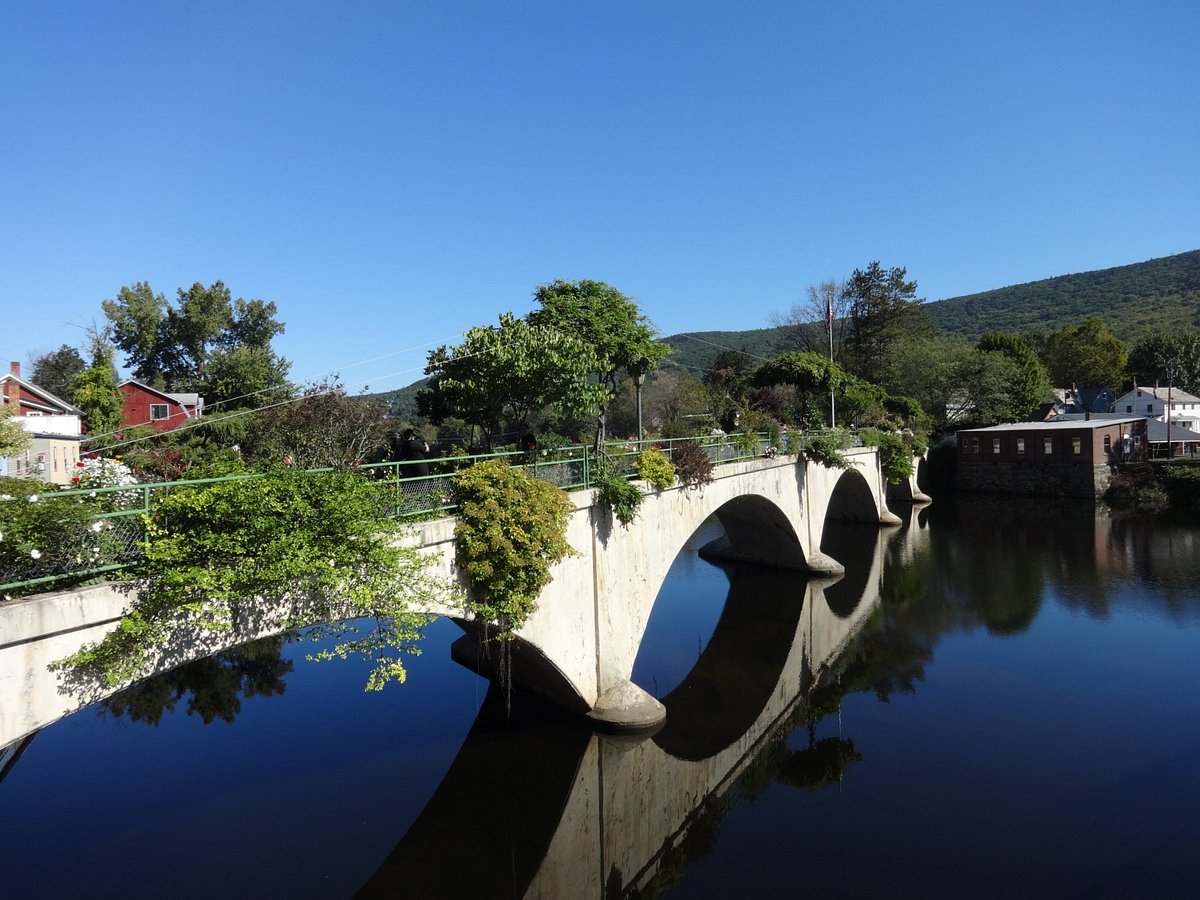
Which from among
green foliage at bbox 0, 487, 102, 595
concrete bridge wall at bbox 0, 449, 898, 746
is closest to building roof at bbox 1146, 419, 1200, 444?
concrete bridge wall at bbox 0, 449, 898, 746


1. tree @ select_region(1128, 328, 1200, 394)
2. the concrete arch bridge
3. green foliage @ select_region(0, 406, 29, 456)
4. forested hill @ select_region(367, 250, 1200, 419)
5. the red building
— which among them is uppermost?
forested hill @ select_region(367, 250, 1200, 419)

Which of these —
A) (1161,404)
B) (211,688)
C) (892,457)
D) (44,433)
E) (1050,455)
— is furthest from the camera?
(1161,404)

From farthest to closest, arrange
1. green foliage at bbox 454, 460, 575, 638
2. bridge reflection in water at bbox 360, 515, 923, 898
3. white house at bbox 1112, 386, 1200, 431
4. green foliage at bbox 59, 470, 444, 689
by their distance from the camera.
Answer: white house at bbox 1112, 386, 1200, 431
green foliage at bbox 454, 460, 575, 638
bridge reflection in water at bbox 360, 515, 923, 898
green foliage at bbox 59, 470, 444, 689

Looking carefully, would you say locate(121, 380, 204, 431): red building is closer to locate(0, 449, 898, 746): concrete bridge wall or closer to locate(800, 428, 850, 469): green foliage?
locate(0, 449, 898, 746): concrete bridge wall

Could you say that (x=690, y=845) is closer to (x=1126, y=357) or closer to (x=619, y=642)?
(x=619, y=642)

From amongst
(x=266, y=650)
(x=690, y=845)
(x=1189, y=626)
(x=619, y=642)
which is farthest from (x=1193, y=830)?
(x=266, y=650)

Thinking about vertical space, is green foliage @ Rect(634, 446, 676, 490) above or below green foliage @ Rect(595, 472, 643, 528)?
above

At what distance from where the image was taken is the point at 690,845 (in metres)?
10.4

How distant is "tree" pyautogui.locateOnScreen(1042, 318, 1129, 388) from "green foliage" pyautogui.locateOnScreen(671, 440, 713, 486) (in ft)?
231

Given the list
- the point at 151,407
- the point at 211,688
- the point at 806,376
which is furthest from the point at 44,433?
the point at 806,376

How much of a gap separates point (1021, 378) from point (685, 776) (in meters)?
55.8

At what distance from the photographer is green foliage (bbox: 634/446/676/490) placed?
1459 centimetres

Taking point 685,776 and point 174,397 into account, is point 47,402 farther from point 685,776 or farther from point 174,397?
point 685,776

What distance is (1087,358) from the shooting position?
6994 centimetres
